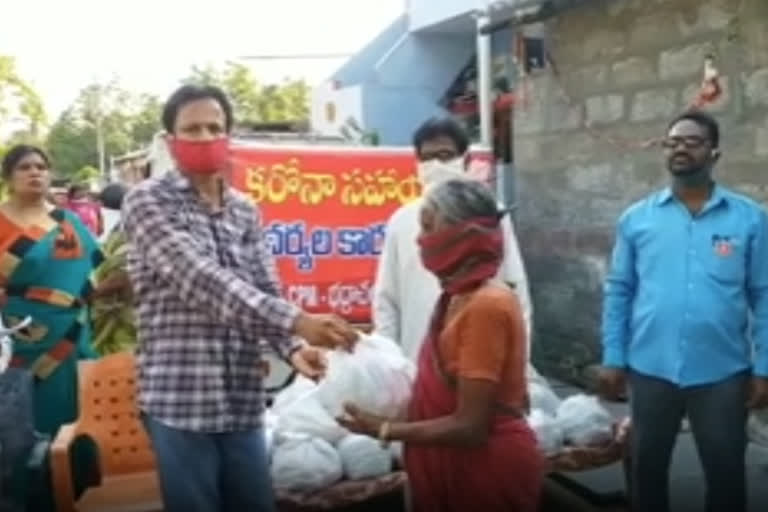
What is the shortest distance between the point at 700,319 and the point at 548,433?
984 millimetres

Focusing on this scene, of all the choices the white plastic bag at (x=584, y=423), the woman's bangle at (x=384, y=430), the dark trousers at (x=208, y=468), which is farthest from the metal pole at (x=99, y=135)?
the woman's bangle at (x=384, y=430)

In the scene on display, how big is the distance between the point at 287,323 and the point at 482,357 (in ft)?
1.82

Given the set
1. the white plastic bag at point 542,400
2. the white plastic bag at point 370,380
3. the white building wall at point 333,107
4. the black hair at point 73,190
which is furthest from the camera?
the white building wall at point 333,107

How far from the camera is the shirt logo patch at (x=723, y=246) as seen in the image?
12.6ft

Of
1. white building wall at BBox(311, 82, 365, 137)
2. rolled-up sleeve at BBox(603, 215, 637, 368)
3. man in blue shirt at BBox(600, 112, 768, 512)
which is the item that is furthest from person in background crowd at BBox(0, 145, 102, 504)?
white building wall at BBox(311, 82, 365, 137)

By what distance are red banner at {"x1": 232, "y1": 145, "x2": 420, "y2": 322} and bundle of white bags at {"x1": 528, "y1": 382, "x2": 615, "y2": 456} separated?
2497 mm

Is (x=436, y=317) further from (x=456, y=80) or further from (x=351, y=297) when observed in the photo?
(x=456, y=80)

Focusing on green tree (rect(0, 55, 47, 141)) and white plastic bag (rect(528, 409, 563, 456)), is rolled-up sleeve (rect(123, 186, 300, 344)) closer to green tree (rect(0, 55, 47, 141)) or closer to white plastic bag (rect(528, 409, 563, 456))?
white plastic bag (rect(528, 409, 563, 456))

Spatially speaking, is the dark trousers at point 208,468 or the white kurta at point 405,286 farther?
the white kurta at point 405,286

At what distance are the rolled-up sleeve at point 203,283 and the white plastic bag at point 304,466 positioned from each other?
5.28 feet

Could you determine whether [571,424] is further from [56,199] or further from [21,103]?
[21,103]

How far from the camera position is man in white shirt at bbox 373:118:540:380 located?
14.9 feet

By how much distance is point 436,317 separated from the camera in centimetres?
259

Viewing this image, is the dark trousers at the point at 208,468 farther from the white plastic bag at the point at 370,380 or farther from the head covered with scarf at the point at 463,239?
the head covered with scarf at the point at 463,239
